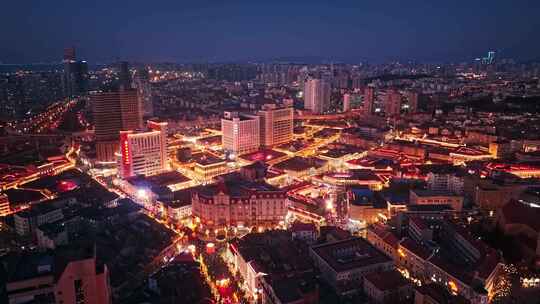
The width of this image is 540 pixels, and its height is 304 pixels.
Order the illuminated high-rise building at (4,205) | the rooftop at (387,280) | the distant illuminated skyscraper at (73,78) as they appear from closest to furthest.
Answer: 1. the rooftop at (387,280)
2. the illuminated high-rise building at (4,205)
3. the distant illuminated skyscraper at (73,78)

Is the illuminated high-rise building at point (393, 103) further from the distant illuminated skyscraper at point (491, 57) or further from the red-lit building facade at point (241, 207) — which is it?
the distant illuminated skyscraper at point (491, 57)

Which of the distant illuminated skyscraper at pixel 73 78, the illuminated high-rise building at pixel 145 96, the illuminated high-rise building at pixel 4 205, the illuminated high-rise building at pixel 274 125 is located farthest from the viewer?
the distant illuminated skyscraper at pixel 73 78

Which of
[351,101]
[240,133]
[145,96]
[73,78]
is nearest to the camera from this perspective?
[240,133]

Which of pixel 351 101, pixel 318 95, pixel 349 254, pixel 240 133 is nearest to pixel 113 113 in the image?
pixel 240 133

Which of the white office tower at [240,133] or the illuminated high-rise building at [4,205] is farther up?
the white office tower at [240,133]

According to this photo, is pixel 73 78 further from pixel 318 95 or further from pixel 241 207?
pixel 241 207

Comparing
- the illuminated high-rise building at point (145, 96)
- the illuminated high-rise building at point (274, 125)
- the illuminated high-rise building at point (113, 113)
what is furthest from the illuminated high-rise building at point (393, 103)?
the illuminated high-rise building at point (113, 113)

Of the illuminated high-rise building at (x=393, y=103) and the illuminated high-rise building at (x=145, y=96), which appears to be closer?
the illuminated high-rise building at (x=393, y=103)
